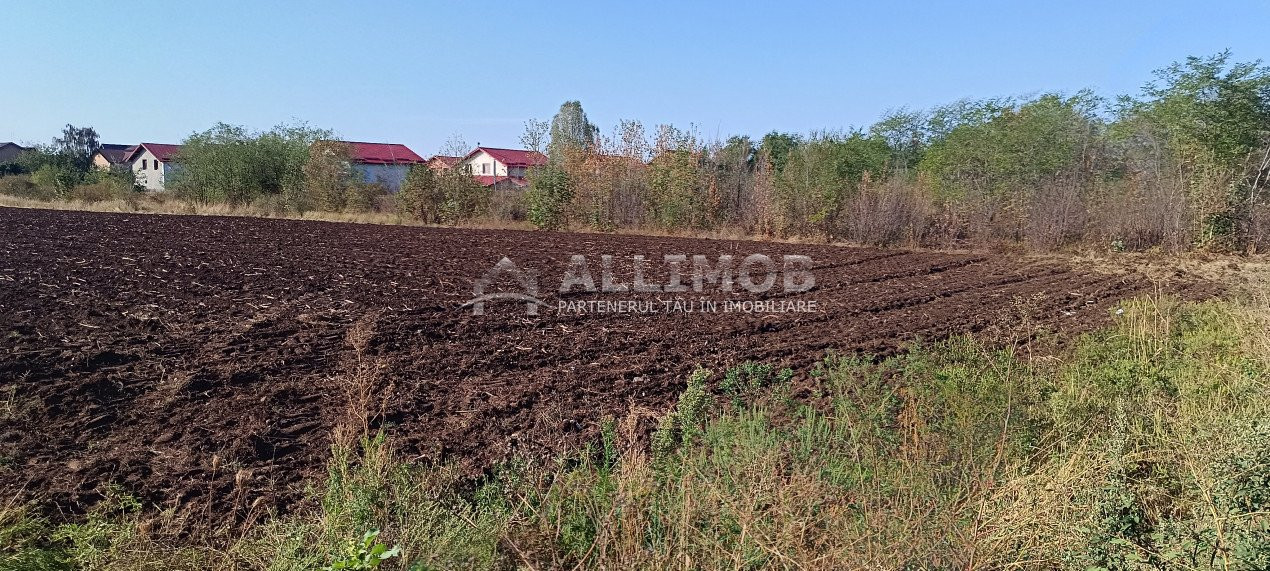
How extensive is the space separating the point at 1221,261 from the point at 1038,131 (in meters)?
6.09

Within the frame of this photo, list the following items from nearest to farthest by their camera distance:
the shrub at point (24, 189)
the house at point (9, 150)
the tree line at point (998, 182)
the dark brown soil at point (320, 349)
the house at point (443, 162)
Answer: the dark brown soil at point (320, 349)
the tree line at point (998, 182)
the house at point (443, 162)
the shrub at point (24, 189)
the house at point (9, 150)

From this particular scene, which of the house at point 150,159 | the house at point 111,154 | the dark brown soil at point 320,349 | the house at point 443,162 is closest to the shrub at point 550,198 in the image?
the house at point 443,162

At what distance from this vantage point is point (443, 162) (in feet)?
82.6

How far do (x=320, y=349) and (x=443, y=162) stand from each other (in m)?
20.2

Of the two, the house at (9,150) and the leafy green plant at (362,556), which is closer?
the leafy green plant at (362,556)

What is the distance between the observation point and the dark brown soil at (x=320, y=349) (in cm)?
385

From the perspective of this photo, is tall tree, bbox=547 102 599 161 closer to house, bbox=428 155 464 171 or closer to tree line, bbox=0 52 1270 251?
tree line, bbox=0 52 1270 251

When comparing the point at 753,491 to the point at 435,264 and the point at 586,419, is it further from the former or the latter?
the point at 435,264

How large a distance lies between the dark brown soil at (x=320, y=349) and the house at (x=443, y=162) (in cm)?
1125

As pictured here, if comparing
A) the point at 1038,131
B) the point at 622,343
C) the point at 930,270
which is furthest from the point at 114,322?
the point at 1038,131

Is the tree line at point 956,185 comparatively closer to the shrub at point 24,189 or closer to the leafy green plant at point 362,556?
the shrub at point 24,189

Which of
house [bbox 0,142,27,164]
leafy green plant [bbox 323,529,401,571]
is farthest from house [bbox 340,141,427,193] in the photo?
leafy green plant [bbox 323,529,401,571]

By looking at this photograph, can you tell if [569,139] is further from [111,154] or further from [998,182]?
[111,154]

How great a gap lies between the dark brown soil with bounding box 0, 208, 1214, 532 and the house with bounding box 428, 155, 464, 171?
1125 cm
